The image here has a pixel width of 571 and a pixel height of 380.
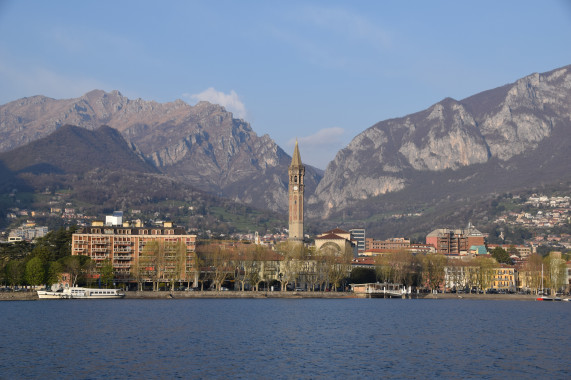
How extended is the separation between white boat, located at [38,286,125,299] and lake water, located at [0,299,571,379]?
69.1 feet

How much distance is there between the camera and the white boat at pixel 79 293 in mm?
124688

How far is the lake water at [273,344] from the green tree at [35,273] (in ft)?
80.7

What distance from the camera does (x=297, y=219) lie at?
196 metres

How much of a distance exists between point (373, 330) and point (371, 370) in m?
Answer: 26.1

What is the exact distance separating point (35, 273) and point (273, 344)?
72756 millimetres

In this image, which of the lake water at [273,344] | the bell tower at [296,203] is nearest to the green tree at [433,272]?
the bell tower at [296,203]

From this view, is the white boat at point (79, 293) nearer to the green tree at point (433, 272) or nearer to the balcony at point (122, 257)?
the balcony at point (122, 257)

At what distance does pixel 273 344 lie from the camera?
66125 mm

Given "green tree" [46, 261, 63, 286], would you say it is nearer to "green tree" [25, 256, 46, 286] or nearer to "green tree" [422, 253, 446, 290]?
"green tree" [25, 256, 46, 286]

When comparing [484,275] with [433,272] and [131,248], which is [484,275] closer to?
[433,272]

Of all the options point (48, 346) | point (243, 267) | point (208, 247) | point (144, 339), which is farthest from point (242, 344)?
point (208, 247)

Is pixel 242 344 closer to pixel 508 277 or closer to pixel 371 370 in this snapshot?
pixel 371 370

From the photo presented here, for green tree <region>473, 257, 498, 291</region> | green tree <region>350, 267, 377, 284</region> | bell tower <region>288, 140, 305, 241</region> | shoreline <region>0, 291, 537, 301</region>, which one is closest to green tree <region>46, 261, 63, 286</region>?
shoreline <region>0, 291, 537, 301</region>

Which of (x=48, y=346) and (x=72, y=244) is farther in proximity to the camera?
(x=72, y=244)
